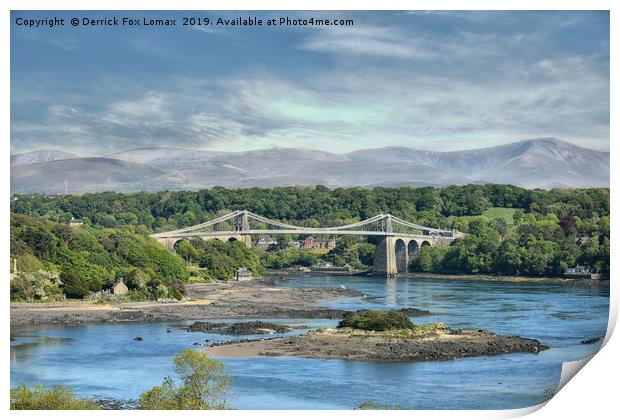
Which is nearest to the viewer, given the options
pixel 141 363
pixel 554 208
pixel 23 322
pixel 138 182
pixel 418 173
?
pixel 141 363

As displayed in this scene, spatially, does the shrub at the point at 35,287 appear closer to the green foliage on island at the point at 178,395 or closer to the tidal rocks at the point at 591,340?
the green foliage on island at the point at 178,395

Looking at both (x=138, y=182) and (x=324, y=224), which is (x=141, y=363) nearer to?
(x=138, y=182)

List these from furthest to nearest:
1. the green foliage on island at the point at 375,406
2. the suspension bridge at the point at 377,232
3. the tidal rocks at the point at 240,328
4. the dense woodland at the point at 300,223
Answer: the suspension bridge at the point at 377,232, the dense woodland at the point at 300,223, the tidal rocks at the point at 240,328, the green foliage on island at the point at 375,406

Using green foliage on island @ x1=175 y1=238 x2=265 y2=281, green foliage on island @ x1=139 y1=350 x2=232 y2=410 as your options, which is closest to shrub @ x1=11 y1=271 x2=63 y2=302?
green foliage on island @ x1=139 y1=350 x2=232 y2=410

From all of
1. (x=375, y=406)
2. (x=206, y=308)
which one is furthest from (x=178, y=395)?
(x=206, y=308)

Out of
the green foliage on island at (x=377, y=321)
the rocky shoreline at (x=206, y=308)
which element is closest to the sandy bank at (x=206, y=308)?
the rocky shoreline at (x=206, y=308)

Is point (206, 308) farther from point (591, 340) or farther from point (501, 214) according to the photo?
point (501, 214)

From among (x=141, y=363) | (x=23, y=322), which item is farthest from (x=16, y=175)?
(x=141, y=363)

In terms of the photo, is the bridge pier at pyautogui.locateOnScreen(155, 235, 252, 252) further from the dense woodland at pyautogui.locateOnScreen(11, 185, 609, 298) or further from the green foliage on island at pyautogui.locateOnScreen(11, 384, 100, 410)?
the green foliage on island at pyautogui.locateOnScreen(11, 384, 100, 410)
